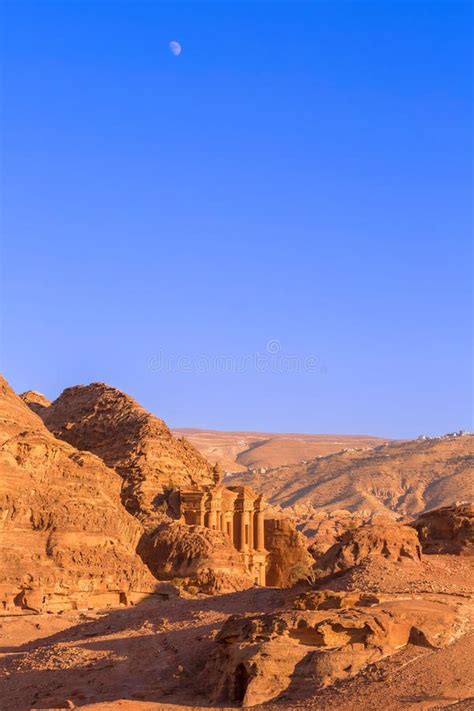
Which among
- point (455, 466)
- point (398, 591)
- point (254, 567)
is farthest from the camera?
point (455, 466)

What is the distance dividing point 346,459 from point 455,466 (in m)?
15.0

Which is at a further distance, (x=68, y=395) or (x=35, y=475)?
(x=68, y=395)

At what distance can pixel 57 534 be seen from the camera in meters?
37.6

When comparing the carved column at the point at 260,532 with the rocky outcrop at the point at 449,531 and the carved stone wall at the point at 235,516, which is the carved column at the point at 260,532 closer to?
the carved stone wall at the point at 235,516

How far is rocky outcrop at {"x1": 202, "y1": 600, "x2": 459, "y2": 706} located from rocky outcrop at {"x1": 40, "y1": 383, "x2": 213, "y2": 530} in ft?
88.1

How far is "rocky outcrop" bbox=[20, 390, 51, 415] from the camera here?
6976cm

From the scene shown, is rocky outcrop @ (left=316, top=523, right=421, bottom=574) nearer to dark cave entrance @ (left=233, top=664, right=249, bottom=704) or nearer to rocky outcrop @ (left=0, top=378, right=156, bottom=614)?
dark cave entrance @ (left=233, top=664, right=249, bottom=704)

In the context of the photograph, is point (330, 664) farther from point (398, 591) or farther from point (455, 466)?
point (455, 466)

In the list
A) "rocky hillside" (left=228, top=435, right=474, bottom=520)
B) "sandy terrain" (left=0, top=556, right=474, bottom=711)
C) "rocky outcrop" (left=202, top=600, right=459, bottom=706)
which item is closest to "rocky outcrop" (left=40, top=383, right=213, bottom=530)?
"sandy terrain" (left=0, top=556, right=474, bottom=711)

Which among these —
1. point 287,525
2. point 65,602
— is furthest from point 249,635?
point 287,525

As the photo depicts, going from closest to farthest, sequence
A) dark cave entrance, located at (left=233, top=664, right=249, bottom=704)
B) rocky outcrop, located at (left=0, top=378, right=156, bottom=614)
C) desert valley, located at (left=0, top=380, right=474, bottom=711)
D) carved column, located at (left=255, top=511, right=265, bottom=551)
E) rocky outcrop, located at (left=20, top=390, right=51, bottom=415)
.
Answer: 1. desert valley, located at (left=0, top=380, right=474, bottom=711)
2. dark cave entrance, located at (left=233, top=664, right=249, bottom=704)
3. rocky outcrop, located at (left=0, top=378, right=156, bottom=614)
4. carved column, located at (left=255, top=511, right=265, bottom=551)
5. rocky outcrop, located at (left=20, top=390, right=51, bottom=415)

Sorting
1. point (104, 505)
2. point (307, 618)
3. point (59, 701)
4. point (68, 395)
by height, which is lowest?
point (59, 701)

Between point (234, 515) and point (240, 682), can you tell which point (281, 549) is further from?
point (240, 682)

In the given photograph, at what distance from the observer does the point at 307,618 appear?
70.3 ft
